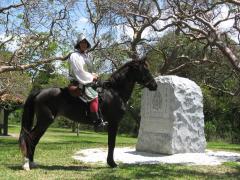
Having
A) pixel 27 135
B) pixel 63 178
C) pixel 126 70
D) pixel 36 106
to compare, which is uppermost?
pixel 126 70

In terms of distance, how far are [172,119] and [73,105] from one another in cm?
409

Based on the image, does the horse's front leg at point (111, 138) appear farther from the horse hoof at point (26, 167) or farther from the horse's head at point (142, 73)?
the horse hoof at point (26, 167)

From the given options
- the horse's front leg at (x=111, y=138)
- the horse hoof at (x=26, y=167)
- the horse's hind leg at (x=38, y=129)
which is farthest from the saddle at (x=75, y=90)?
the horse hoof at (x=26, y=167)

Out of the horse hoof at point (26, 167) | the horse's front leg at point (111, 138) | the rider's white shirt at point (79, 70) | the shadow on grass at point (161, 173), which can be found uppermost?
the rider's white shirt at point (79, 70)

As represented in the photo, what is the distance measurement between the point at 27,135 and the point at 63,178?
1645 mm

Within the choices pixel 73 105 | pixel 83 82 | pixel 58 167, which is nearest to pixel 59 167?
pixel 58 167

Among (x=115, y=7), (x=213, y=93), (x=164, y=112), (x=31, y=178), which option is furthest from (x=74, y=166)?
(x=213, y=93)

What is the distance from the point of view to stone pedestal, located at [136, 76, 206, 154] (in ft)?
41.3

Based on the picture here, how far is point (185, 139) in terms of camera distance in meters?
12.8

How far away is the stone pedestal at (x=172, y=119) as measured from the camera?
1258cm

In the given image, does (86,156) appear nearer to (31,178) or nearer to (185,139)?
(185,139)

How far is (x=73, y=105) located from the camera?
9273mm

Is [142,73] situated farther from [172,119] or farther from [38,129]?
[172,119]

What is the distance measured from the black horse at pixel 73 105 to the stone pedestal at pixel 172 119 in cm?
301
